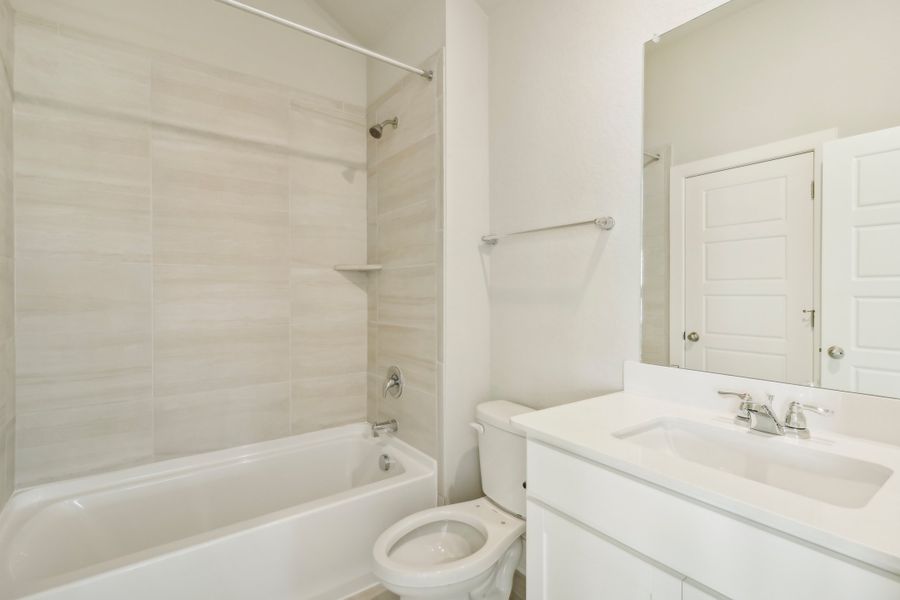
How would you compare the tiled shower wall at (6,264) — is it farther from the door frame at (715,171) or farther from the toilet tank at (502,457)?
the door frame at (715,171)

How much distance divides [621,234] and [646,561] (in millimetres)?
925

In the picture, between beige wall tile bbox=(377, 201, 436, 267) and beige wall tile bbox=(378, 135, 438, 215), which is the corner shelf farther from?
beige wall tile bbox=(378, 135, 438, 215)

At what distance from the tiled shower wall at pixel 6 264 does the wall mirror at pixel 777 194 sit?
2043 millimetres

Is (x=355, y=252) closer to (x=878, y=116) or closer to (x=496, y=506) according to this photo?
(x=496, y=506)

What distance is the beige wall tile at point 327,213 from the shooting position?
6.66 feet

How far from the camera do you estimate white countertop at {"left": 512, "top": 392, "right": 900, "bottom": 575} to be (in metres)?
0.56

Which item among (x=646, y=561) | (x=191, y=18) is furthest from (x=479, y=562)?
(x=191, y=18)

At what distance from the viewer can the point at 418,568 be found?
1.17m

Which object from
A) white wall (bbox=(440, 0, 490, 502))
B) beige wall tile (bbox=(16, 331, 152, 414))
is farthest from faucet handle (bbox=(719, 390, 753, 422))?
beige wall tile (bbox=(16, 331, 152, 414))

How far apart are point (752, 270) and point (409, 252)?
4.27 feet

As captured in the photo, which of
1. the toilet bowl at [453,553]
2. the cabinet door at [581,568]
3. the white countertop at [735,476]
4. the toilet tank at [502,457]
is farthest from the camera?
the toilet tank at [502,457]

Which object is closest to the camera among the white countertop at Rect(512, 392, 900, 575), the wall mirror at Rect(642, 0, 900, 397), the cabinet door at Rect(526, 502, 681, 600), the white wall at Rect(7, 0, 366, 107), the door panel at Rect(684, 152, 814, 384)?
the white countertop at Rect(512, 392, 900, 575)

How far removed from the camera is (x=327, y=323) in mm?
2117

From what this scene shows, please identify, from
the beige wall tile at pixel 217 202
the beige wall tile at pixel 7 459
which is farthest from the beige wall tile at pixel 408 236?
the beige wall tile at pixel 7 459
